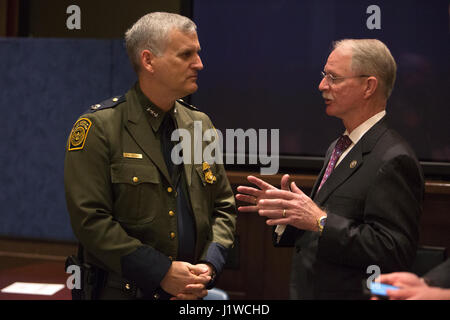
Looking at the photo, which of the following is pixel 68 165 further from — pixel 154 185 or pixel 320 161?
pixel 320 161

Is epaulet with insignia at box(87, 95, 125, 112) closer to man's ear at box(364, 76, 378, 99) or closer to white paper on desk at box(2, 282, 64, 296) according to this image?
man's ear at box(364, 76, 378, 99)

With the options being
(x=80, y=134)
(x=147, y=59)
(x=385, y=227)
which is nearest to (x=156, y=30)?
(x=147, y=59)

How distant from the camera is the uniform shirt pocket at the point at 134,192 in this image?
1684 mm

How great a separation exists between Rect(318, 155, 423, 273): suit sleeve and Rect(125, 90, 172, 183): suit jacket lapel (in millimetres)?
596

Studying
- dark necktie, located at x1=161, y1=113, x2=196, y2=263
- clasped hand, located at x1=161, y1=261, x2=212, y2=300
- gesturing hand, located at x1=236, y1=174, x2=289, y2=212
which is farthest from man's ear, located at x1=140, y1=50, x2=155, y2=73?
clasped hand, located at x1=161, y1=261, x2=212, y2=300

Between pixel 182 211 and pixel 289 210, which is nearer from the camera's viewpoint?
pixel 289 210

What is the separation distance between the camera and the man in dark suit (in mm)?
1542

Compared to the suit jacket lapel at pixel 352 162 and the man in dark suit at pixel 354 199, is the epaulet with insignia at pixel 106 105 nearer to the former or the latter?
the man in dark suit at pixel 354 199

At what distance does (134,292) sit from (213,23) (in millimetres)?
1864

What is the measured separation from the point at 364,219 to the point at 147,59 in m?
0.90

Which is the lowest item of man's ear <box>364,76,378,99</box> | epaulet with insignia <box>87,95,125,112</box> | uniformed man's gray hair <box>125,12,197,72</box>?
epaulet with insignia <box>87,95,125,112</box>

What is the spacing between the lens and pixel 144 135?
1.75 meters

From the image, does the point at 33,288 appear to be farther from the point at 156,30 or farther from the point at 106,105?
the point at 156,30

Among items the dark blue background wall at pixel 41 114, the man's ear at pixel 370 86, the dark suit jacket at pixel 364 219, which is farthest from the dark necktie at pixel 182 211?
the dark blue background wall at pixel 41 114
